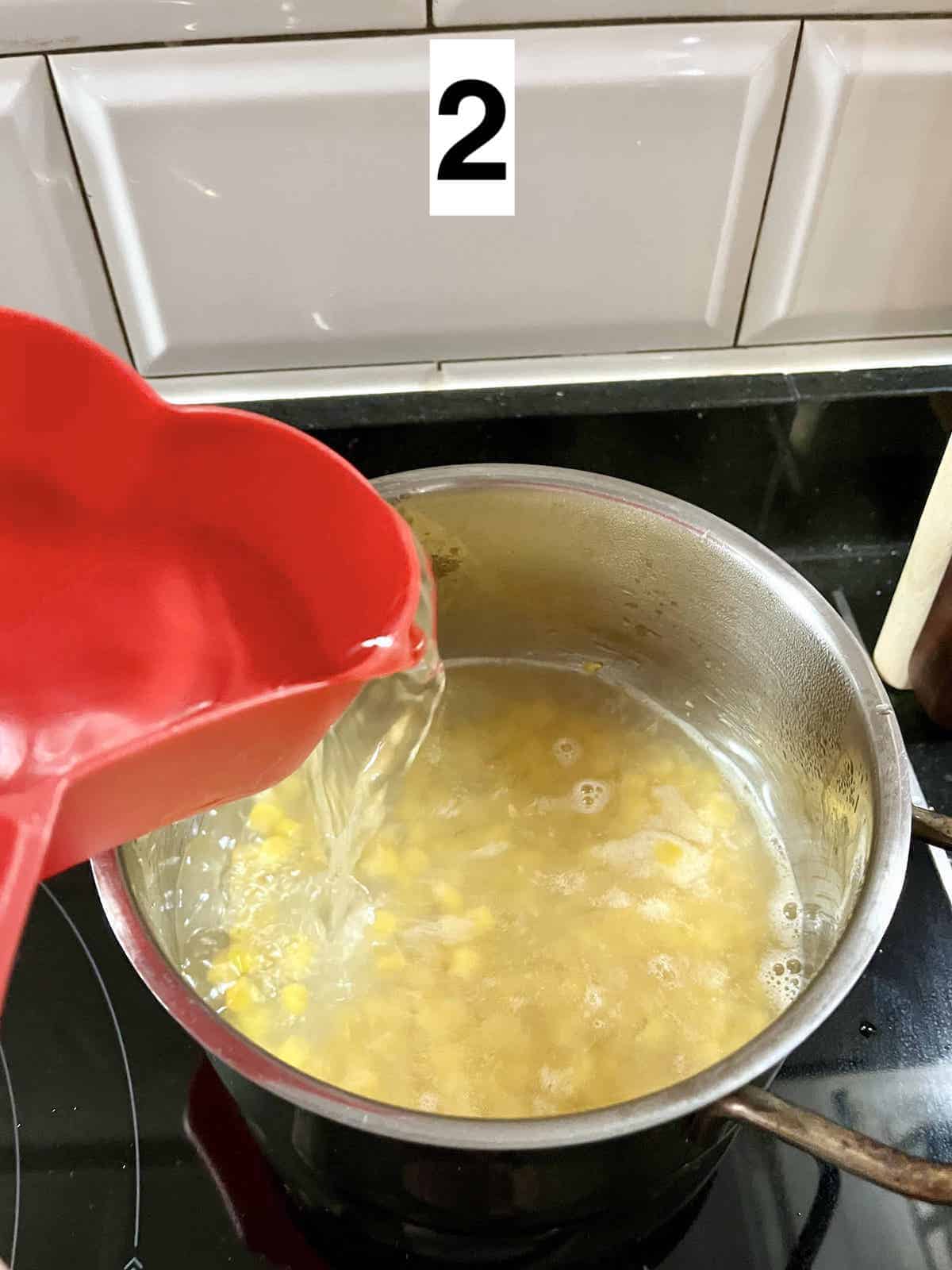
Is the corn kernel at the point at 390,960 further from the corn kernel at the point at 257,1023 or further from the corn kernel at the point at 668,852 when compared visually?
the corn kernel at the point at 668,852

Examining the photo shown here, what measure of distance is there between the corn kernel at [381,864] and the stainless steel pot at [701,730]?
0.13 metres

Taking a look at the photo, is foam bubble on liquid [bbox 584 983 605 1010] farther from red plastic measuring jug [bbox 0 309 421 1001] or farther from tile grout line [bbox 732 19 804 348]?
tile grout line [bbox 732 19 804 348]

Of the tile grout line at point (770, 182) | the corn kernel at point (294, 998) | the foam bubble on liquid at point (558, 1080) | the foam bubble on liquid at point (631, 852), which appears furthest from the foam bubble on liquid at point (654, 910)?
the tile grout line at point (770, 182)

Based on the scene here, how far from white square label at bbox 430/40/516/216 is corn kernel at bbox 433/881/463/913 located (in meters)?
0.44

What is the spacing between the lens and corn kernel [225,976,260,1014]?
0.72 m

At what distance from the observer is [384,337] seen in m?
0.81

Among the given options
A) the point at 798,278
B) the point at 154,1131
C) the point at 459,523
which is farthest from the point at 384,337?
the point at 154,1131

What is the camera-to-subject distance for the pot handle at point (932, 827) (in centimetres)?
61

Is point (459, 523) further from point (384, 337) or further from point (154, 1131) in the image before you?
point (154, 1131)

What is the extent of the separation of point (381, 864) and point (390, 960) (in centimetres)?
7

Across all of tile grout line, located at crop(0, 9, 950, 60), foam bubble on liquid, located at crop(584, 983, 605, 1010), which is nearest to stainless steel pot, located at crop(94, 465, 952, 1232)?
foam bubble on liquid, located at crop(584, 983, 605, 1010)

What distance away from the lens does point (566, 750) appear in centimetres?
88

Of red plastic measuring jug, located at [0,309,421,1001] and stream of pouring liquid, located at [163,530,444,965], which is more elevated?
red plastic measuring jug, located at [0,309,421,1001]

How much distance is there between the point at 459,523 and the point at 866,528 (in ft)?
1.21
